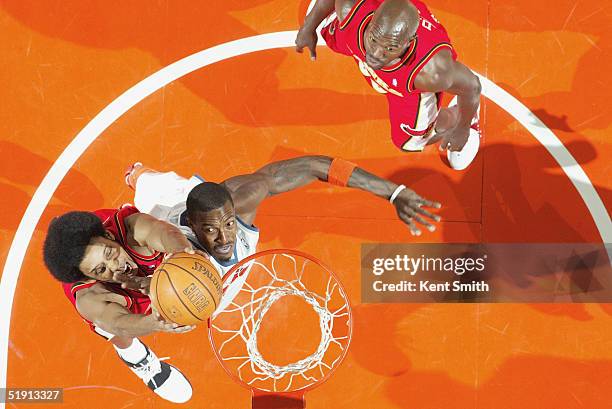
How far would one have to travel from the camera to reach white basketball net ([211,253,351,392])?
512 centimetres

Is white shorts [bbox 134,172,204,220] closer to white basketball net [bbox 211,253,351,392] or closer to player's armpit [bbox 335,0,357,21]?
white basketball net [bbox 211,253,351,392]

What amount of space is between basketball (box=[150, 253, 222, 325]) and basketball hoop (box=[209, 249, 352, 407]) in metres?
1.25

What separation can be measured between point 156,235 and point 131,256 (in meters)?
0.32

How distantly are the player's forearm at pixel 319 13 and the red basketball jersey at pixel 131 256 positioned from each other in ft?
5.47

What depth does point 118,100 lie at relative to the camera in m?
5.46

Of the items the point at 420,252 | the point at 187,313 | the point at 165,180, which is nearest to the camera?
the point at 187,313

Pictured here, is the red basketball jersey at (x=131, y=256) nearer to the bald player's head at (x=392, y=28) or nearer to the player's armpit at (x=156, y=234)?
the player's armpit at (x=156, y=234)

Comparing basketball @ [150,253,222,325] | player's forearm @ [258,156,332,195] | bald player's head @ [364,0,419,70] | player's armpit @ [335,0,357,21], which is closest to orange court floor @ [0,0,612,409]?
player's forearm @ [258,156,332,195]

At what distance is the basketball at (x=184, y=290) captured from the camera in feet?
12.3

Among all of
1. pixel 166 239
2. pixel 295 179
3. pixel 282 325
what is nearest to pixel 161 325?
pixel 166 239

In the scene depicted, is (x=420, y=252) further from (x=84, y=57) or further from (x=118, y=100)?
(x=84, y=57)

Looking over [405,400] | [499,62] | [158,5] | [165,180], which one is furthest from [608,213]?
[158,5]

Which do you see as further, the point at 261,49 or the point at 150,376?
the point at 261,49

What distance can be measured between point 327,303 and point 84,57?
2522mm
